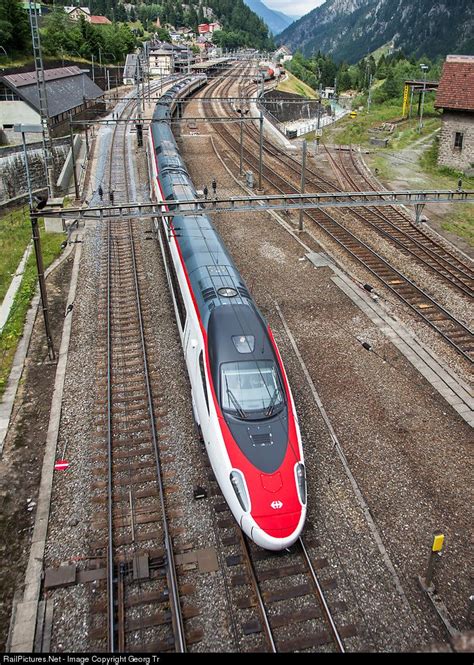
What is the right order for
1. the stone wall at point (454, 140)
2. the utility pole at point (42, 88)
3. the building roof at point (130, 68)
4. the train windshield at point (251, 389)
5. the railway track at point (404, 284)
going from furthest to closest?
1. the building roof at point (130, 68)
2. the stone wall at point (454, 140)
3. the utility pole at point (42, 88)
4. the railway track at point (404, 284)
5. the train windshield at point (251, 389)

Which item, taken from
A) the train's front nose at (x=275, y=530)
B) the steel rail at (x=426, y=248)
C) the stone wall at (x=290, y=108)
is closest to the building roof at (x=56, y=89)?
the stone wall at (x=290, y=108)

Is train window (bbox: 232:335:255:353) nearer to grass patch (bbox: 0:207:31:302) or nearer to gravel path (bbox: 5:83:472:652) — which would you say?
gravel path (bbox: 5:83:472:652)

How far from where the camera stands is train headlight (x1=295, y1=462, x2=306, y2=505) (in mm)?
11055

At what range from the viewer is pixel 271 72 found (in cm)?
10081

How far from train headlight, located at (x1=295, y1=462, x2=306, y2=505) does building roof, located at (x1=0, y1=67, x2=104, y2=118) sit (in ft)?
145

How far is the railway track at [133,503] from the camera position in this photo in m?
9.84

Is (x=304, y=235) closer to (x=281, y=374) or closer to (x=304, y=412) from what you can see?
(x=304, y=412)

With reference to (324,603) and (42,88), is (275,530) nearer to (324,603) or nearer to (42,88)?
(324,603)

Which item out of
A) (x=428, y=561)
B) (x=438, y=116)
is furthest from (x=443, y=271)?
(x=438, y=116)

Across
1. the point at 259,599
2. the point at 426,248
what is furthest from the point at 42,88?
the point at 259,599

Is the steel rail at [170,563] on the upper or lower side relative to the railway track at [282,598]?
upper

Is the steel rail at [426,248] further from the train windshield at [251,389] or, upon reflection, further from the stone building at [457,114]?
the train windshield at [251,389]

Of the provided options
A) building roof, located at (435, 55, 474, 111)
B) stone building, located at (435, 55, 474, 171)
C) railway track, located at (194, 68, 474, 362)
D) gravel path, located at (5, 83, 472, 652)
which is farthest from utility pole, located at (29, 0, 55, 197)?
building roof, located at (435, 55, 474, 111)
